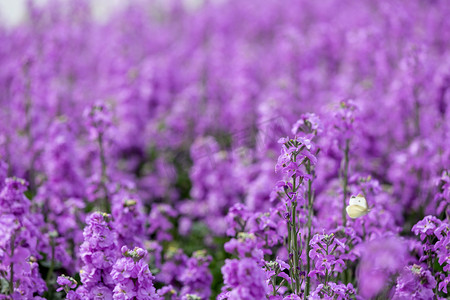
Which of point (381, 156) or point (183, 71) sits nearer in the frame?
point (381, 156)

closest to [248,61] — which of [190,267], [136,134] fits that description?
[136,134]

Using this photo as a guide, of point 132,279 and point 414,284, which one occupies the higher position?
point 132,279

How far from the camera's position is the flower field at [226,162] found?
2.98 meters

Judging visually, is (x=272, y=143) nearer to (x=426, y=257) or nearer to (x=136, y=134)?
(x=136, y=134)

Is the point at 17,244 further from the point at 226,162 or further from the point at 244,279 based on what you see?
the point at 226,162

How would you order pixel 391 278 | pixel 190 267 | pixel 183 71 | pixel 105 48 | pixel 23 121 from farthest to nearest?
1. pixel 105 48
2. pixel 183 71
3. pixel 23 121
4. pixel 190 267
5. pixel 391 278

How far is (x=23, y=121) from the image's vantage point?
6945 mm

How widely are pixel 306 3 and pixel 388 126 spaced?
752cm

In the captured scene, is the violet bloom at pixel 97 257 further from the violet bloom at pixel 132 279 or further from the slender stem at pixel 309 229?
the slender stem at pixel 309 229

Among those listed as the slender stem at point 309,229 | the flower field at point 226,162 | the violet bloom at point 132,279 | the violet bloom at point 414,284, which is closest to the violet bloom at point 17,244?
the flower field at point 226,162

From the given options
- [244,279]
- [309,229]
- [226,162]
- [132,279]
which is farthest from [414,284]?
[226,162]

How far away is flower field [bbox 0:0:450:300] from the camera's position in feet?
9.79

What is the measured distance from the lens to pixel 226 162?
6.14 meters

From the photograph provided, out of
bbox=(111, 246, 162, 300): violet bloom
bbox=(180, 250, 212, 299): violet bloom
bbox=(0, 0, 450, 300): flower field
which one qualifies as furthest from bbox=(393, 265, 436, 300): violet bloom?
bbox=(180, 250, 212, 299): violet bloom
